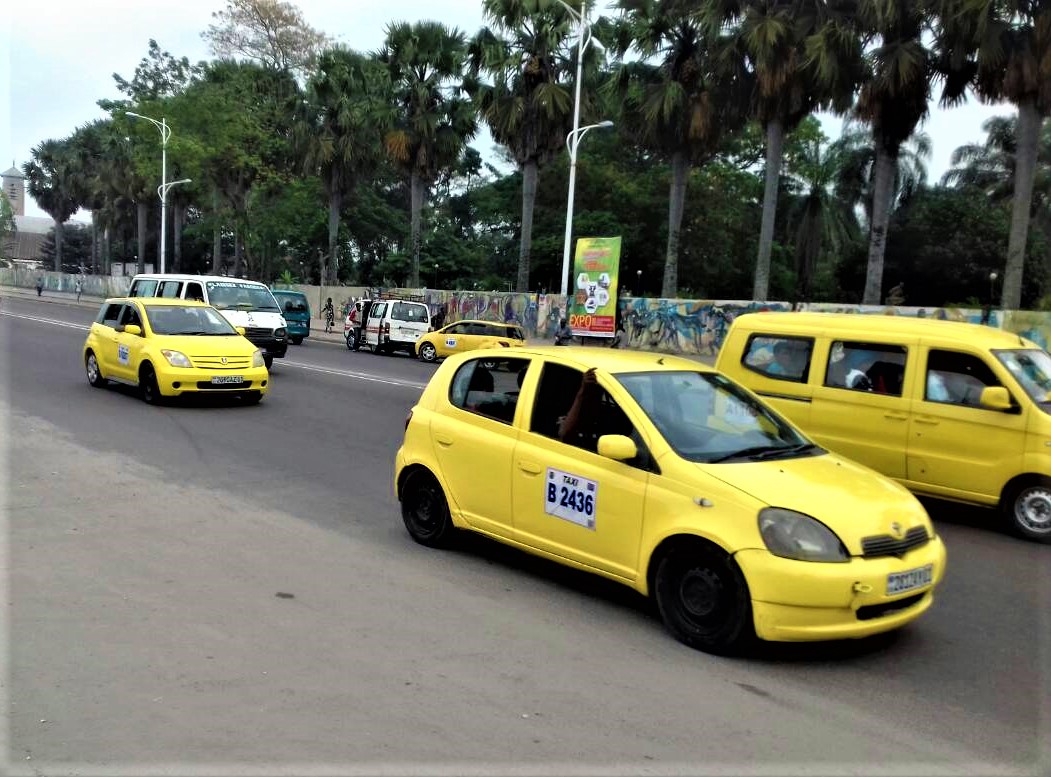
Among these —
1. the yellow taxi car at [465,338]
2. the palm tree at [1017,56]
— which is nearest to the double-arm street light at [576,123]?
the yellow taxi car at [465,338]

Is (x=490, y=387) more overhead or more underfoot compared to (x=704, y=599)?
more overhead

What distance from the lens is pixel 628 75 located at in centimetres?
3181

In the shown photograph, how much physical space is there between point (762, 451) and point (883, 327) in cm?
380

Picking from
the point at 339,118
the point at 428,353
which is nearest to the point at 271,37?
the point at 339,118

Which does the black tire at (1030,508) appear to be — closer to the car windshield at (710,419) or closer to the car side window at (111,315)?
the car windshield at (710,419)

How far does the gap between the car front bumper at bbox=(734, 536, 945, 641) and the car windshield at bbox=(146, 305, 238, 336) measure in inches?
436

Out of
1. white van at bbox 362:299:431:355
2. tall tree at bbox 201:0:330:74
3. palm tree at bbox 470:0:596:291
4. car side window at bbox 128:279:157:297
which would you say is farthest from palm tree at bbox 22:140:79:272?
car side window at bbox 128:279:157:297

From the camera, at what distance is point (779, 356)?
361 inches

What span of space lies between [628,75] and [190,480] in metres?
27.0

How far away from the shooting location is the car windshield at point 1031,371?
7.64m

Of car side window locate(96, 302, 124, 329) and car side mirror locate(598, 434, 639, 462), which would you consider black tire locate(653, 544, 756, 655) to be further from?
car side window locate(96, 302, 124, 329)

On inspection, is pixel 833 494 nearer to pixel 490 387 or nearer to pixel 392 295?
pixel 490 387

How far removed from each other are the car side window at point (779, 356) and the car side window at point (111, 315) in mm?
10085

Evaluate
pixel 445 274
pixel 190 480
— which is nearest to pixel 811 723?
pixel 190 480
